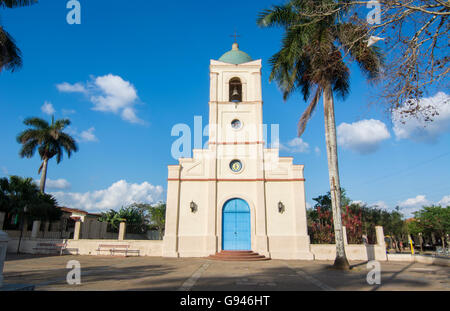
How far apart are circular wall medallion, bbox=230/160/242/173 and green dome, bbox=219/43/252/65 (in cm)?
804

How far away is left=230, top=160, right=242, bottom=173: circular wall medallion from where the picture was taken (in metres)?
19.0

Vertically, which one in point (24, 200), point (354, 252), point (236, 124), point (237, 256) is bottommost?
point (237, 256)

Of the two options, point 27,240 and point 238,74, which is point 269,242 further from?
point 27,240

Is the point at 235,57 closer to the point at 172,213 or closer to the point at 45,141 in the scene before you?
the point at 172,213

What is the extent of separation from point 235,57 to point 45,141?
23235 mm

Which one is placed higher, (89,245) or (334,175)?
(334,175)

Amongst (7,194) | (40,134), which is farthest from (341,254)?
(40,134)

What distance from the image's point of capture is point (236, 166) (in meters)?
19.2

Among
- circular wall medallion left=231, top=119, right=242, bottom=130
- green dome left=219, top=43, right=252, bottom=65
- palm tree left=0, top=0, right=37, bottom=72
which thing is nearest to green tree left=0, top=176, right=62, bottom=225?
palm tree left=0, top=0, right=37, bottom=72

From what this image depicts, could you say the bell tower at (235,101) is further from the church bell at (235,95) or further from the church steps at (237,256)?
the church steps at (237,256)

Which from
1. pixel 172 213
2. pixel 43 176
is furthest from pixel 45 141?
pixel 172 213

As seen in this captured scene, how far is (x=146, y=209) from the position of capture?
147ft

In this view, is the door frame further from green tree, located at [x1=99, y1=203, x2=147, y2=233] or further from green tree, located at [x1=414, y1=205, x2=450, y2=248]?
green tree, located at [x1=414, y1=205, x2=450, y2=248]
